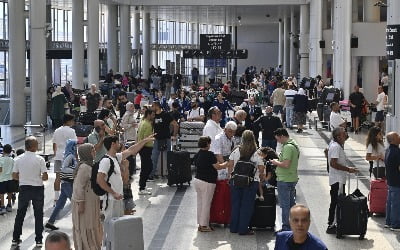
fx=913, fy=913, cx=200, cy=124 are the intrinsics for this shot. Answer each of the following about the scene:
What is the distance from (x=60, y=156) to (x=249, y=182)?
161 inches

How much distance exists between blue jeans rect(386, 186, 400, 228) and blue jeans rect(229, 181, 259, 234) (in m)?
1.97

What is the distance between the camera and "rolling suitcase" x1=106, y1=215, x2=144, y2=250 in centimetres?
970

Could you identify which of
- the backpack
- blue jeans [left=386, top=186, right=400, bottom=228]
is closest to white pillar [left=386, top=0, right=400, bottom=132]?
blue jeans [left=386, top=186, right=400, bottom=228]

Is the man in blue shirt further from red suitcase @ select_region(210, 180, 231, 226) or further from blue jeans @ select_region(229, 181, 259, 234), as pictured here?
red suitcase @ select_region(210, 180, 231, 226)

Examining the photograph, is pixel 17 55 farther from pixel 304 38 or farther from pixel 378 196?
pixel 304 38

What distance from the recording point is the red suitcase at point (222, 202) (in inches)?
533

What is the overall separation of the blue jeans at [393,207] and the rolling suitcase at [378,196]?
72 cm

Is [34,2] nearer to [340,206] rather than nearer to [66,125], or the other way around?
[66,125]

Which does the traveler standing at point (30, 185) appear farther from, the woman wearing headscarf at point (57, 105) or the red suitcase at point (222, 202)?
the woman wearing headscarf at point (57, 105)

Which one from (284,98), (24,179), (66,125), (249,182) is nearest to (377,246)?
(249,182)

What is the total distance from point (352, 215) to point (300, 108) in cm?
1642

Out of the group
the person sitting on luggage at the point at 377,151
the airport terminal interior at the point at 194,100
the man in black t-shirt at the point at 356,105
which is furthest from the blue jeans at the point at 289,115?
the person sitting on luggage at the point at 377,151

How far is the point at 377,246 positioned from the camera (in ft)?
40.2

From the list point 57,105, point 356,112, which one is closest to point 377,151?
point 356,112
